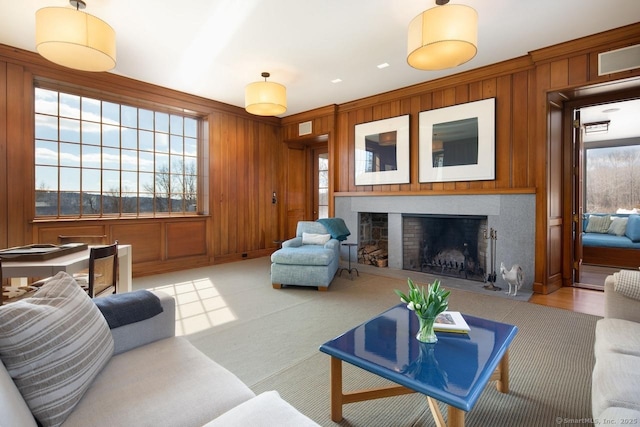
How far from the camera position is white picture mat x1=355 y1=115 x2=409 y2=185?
16.0 ft

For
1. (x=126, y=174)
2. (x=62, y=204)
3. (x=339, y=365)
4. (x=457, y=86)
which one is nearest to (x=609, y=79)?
(x=457, y=86)

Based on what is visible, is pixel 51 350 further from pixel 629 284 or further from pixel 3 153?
pixel 3 153

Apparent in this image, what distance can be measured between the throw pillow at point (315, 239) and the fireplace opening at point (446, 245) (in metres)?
1.34

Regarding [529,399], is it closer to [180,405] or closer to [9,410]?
[180,405]

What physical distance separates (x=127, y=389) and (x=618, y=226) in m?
7.51

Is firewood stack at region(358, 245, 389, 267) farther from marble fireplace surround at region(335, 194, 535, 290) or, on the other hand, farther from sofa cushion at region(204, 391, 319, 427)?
sofa cushion at region(204, 391, 319, 427)

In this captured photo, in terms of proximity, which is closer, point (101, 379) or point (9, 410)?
point (9, 410)

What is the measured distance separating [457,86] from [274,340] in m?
4.02

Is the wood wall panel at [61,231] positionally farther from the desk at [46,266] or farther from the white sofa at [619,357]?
the white sofa at [619,357]

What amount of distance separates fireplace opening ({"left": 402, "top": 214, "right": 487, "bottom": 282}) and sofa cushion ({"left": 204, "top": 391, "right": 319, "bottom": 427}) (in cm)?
404

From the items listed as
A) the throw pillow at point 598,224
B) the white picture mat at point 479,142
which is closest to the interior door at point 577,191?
the white picture mat at point 479,142

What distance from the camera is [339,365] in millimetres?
1589

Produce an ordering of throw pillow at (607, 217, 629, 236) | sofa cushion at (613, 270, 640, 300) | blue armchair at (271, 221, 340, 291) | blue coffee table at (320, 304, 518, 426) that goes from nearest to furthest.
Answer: blue coffee table at (320, 304, 518, 426)
sofa cushion at (613, 270, 640, 300)
blue armchair at (271, 221, 340, 291)
throw pillow at (607, 217, 629, 236)

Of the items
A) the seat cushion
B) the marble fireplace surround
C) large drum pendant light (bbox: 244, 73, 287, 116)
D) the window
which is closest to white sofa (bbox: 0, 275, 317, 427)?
the seat cushion
